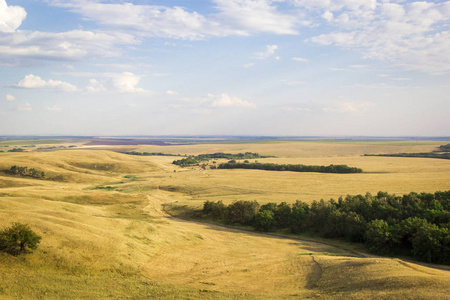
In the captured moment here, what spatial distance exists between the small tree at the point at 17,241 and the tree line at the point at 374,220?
32901 millimetres

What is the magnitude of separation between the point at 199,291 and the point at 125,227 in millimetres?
18026

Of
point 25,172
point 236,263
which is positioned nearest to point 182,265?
point 236,263

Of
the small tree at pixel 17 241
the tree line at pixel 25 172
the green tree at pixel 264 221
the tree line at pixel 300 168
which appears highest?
the small tree at pixel 17 241

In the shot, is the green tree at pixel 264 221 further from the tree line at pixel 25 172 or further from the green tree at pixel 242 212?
the tree line at pixel 25 172

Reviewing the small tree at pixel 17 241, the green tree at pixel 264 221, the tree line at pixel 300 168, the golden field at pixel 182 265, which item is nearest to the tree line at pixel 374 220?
the green tree at pixel 264 221

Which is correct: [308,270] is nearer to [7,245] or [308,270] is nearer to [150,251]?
[150,251]

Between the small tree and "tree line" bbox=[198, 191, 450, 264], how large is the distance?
32901 mm

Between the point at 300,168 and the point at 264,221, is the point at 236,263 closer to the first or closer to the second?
the point at 264,221

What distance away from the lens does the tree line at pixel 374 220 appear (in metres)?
33.8

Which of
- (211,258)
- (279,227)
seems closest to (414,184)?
(279,227)

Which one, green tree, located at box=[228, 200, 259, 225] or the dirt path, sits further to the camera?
green tree, located at box=[228, 200, 259, 225]

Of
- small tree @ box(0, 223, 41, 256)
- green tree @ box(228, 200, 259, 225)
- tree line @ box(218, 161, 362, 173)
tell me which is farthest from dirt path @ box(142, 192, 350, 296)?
tree line @ box(218, 161, 362, 173)

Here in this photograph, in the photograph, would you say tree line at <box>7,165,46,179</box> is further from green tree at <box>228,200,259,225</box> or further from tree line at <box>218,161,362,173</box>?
green tree at <box>228,200,259,225</box>

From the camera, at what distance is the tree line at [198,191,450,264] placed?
111 ft
